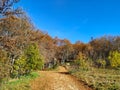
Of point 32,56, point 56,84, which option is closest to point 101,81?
point 56,84

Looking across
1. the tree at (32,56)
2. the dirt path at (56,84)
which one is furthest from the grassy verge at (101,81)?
the tree at (32,56)

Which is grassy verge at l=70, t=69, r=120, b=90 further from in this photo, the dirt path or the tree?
the tree

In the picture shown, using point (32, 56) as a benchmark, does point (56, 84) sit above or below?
below

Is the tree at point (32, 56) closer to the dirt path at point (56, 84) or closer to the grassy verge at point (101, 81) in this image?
the dirt path at point (56, 84)

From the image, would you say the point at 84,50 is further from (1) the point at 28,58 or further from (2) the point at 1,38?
(2) the point at 1,38

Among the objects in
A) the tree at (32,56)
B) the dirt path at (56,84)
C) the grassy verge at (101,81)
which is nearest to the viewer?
the grassy verge at (101,81)

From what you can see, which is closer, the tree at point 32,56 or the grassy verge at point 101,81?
the grassy verge at point 101,81

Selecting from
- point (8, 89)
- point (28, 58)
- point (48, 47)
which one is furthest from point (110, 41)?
point (8, 89)

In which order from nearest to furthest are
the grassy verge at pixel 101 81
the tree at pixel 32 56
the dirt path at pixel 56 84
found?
1. the grassy verge at pixel 101 81
2. the dirt path at pixel 56 84
3. the tree at pixel 32 56

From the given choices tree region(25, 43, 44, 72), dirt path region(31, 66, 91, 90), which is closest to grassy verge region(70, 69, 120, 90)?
dirt path region(31, 66, 91, 90)

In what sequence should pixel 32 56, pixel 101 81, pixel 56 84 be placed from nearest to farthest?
pixel 56 84 < pixel 101 81 < pixel 32 56

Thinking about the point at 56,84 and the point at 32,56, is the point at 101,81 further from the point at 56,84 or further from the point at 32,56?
the point at 32,56

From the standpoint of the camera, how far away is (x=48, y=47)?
5281 centimetres

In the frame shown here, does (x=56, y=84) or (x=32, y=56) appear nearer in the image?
(x=56, y=84)
